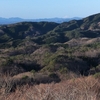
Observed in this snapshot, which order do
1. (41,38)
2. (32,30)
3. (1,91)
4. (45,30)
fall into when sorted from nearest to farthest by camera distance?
(1,91) → (41,38) → (32,30) → (45,30)

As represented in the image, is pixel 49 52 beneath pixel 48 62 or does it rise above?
A: beneath

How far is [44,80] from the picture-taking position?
20.5 metres

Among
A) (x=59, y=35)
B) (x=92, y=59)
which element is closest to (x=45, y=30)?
(x=59, y=35)

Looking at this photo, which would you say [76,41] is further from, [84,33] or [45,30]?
[45,30]

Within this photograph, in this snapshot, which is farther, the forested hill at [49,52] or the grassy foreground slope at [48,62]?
the forested hill at [49,52]

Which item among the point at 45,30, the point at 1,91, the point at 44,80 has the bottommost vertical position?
the point at 45,30

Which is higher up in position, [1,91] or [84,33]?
[1,91]

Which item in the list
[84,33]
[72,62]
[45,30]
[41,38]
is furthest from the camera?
[45,30]

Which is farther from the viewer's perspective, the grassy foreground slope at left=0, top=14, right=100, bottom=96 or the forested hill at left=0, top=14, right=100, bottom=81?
the forested hill at left=0, top=14, right=100, bottom=81

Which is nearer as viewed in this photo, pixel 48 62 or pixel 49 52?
pixel 48 62

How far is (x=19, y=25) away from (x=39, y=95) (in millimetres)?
69903

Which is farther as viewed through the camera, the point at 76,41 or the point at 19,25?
the point at 19,25

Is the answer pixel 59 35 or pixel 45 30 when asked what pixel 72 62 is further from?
pixel 45 30

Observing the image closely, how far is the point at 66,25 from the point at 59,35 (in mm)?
23745
